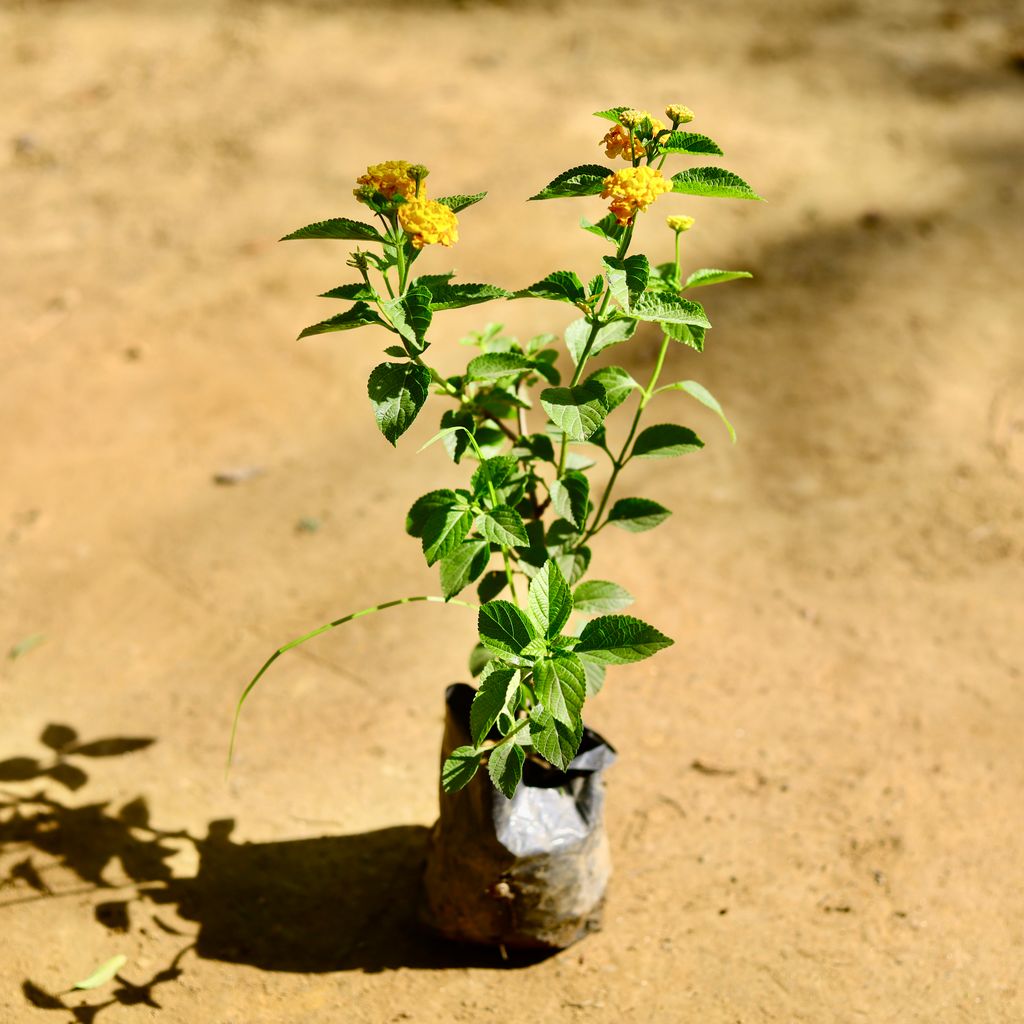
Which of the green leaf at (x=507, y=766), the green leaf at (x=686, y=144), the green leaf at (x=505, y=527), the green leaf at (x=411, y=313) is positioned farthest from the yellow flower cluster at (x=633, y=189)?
the green leaf at (x=507, y=766)

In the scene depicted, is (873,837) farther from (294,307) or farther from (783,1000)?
(294,307)

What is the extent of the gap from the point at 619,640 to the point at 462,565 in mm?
314

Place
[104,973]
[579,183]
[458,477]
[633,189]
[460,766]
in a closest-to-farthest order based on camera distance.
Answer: [633,189] → [579,183] → [460,766] → [104,973] → [458,477]

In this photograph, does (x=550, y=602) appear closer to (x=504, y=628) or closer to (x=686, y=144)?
(x=504, y=628)

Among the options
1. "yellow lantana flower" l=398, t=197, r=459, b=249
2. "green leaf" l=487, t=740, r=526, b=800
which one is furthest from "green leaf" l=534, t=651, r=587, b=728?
"yellow lantana flower" l=398, t=197, r=459, b=249

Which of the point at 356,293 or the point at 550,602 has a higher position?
the point at 356,293

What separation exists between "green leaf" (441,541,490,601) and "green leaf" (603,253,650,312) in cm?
52

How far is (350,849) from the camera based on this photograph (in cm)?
279

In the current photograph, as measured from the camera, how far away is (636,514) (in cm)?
236

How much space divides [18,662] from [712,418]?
2526 millimetres

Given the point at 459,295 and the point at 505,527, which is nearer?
the point at 459,295

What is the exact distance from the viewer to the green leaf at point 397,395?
1.85m

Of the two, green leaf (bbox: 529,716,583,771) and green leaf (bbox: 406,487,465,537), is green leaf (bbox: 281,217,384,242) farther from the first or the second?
green leaf (bbox: 529,716,583,771)

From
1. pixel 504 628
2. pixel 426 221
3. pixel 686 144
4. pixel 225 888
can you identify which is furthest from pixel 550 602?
pixel 225 888
